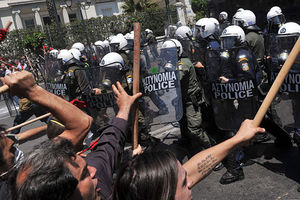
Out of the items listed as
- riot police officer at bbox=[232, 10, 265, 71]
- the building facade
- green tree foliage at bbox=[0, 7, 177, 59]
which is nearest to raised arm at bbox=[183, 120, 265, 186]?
riot police officer at bbox=[232, 10, 265, 71]

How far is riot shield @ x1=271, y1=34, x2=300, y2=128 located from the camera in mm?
3289

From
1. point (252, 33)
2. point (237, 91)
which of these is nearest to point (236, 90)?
point (237, 91)

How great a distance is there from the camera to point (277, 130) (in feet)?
14.7

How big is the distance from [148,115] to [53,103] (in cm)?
269

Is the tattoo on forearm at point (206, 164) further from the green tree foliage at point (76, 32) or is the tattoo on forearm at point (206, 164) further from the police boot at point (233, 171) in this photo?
the green tree foliage at point (76, 32)

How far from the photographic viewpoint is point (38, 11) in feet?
133

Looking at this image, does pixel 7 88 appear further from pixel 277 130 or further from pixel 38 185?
pixel 277 130

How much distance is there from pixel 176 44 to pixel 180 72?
1.29 ft

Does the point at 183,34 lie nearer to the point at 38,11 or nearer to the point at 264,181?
the point at 264,181

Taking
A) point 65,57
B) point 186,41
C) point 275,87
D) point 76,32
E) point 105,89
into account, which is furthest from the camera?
point 76,32

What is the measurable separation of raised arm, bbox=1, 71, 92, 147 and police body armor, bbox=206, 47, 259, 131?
7.42 feet

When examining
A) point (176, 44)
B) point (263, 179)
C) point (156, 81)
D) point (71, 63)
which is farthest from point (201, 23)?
point (263, 179)

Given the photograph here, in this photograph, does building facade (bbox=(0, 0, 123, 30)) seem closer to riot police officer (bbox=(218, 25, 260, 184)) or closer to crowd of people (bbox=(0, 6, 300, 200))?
crowd of people (bbox=(0, 6, 300, 200))

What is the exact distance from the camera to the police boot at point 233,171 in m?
3.91
